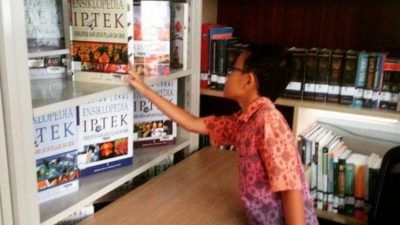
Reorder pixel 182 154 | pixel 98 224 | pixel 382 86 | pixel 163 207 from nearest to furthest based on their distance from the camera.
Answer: pixel 98 224 < pixel 163 207 < pixel 382 86 < pixel 182 154

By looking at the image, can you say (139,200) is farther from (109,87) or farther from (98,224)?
(109,87)

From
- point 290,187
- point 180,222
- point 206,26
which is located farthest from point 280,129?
point 206,26

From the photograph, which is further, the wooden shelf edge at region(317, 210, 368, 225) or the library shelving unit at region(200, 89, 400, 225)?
the wooden shelf edge at region(317, 210, 368, 225)


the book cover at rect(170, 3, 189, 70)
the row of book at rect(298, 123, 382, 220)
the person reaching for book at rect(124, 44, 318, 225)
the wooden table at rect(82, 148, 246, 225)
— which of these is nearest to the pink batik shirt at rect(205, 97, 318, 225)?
the person reaching for book at rect(124, 44, 318, 225)

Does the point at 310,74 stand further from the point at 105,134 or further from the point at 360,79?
the point at 105,134

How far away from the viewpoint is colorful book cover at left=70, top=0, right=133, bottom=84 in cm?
132

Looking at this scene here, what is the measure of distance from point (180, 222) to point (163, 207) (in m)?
0.11

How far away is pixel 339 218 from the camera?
1912 mm

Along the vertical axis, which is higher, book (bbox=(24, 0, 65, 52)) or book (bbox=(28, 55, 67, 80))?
book (bbox=(24, 0, 65, 52))

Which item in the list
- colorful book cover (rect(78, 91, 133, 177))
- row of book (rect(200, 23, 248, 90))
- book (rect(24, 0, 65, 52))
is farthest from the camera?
row of book (rect(200, 23, 248, 90))

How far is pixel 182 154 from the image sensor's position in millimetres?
1900

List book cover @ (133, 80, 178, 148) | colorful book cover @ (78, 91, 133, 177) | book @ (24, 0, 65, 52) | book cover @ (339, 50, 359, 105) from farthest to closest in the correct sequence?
book cover @ (339, 50, 359, 105)
book cover @ (133, 80, 178, 148)
colorful book cover @ (78, 91, 133, 177)
book @ (24, 0, 65, 52)

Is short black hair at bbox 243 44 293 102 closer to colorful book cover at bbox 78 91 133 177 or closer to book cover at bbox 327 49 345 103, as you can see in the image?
colorful book cover at bbox 78 91 133 177

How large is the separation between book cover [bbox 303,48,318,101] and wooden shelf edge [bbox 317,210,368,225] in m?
0.54
